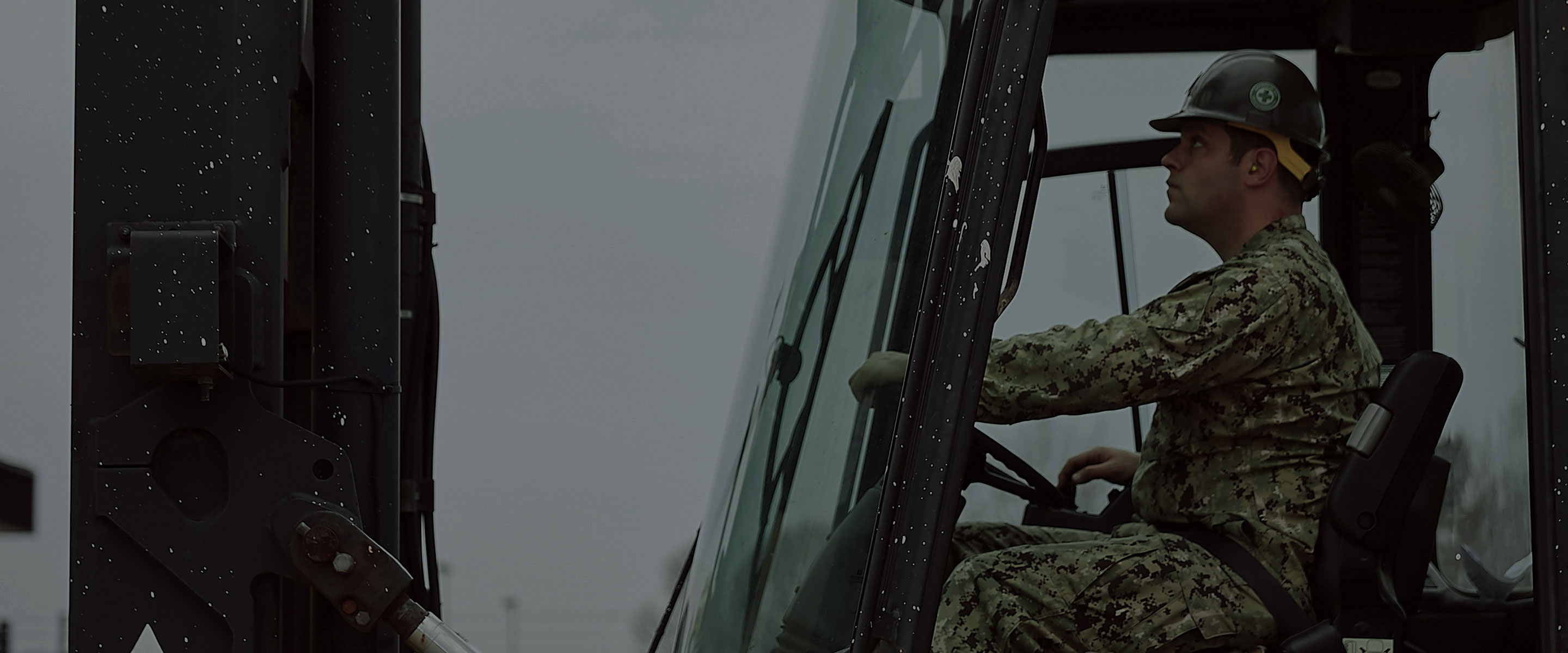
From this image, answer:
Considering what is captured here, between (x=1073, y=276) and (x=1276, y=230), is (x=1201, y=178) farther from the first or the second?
(x=1073, y=276)

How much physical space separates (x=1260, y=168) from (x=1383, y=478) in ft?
2.17

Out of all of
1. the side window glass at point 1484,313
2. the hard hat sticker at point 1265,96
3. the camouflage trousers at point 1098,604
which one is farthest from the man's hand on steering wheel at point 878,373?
the side window glass at point 1484,313

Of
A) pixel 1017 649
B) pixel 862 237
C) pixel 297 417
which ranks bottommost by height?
pixel 1017 649

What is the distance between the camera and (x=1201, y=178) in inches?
104

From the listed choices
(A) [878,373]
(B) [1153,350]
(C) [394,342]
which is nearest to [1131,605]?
(B) [1153,350]

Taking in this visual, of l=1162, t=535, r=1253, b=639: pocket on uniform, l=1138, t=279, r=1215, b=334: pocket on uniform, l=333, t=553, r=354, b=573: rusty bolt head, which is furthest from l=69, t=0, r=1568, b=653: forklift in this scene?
l=1138, t=279, r=1215, b=334: pocket on uniform

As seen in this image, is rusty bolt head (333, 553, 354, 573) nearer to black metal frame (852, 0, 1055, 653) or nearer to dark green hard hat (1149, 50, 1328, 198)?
black metal frame (852, 0, 1055, 653)

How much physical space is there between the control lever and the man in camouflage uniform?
22.8 inches

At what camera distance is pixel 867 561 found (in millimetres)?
1713

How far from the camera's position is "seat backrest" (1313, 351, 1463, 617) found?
2.16 m

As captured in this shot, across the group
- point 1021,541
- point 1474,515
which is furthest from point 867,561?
point 1474,515

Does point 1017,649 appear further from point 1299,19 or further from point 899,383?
point 1299,19

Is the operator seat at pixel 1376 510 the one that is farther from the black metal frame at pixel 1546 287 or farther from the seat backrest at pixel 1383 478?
the black metal frame at pixel 1546 287

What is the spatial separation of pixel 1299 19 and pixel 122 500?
2.72 m
